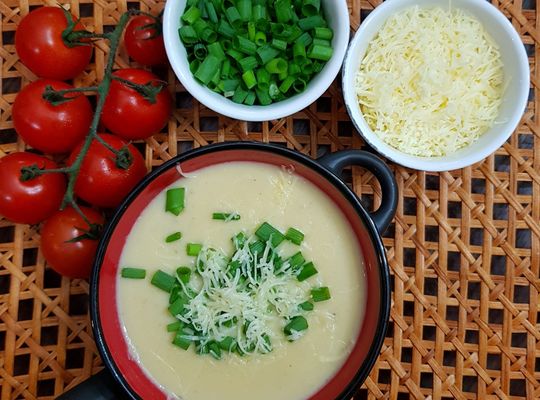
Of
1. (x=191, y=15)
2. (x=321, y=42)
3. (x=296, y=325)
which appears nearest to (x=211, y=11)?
(x=191, y=15)

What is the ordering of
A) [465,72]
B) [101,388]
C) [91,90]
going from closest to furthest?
1. [101,388]
2. [91,90]
3. [465,72]

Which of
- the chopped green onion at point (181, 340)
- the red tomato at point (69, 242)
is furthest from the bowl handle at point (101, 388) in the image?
the red tomato at point (69, 242)

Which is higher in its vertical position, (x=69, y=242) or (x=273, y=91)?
(x=273, y=91)

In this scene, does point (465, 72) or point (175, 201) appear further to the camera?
point (465, 72)

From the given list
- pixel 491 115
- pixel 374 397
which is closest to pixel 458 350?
pixel 374 397

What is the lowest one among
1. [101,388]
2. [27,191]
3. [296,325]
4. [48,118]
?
[101,388]

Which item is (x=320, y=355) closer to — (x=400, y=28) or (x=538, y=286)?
(x=538, y=286)

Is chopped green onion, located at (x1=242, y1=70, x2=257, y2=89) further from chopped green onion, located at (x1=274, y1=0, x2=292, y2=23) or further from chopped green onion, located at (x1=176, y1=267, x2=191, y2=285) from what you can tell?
chopped green onion, located at (x1=176, y1=267, x2=191, y2=285)

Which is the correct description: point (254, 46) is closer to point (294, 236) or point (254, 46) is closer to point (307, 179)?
point (307, 179)
